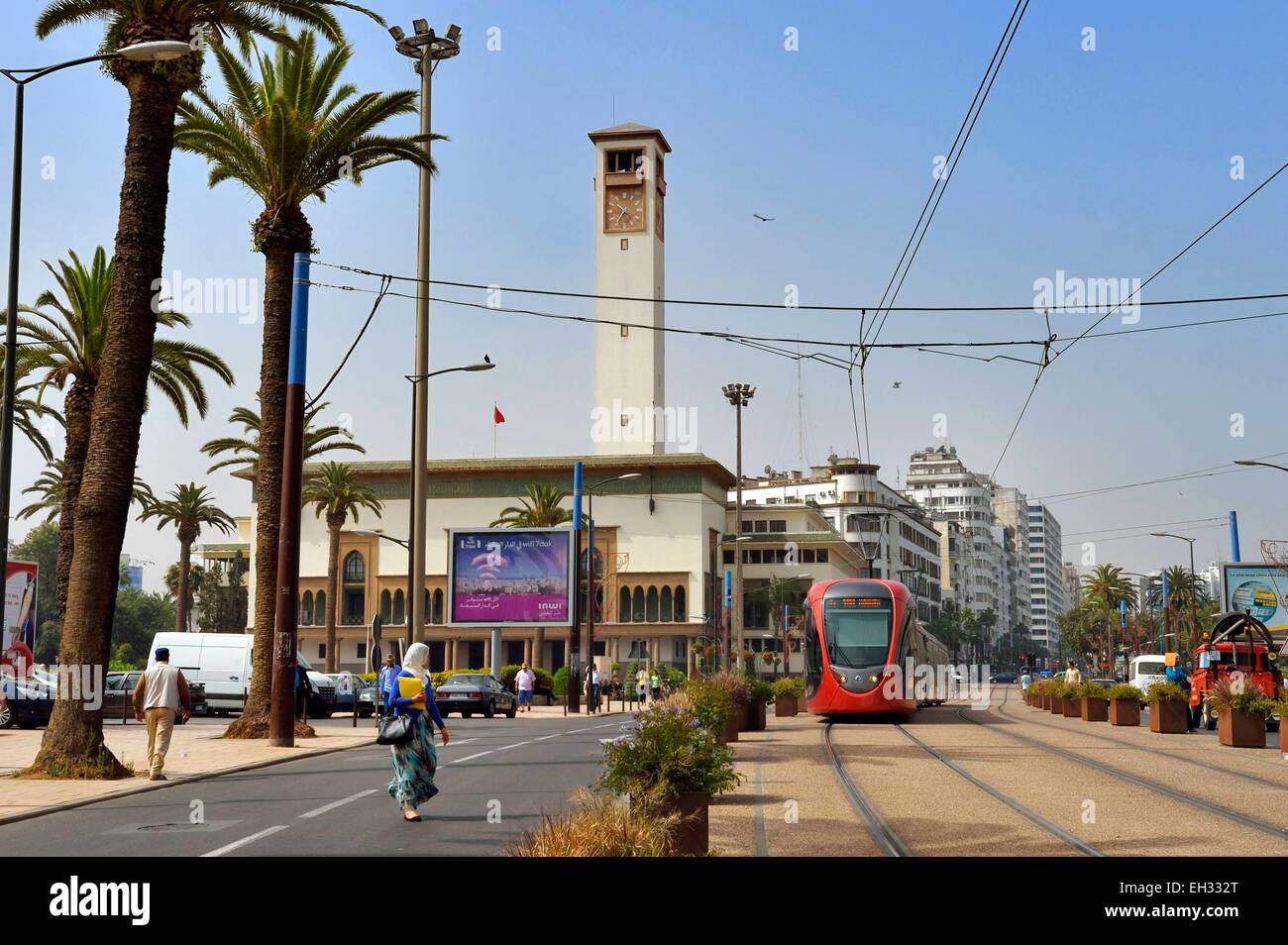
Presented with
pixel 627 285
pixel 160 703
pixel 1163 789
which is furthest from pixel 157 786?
pixel 627 285

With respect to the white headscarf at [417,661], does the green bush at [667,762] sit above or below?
below

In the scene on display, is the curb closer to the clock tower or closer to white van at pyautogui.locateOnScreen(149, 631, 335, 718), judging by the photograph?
white van at pyautogui.locateOnScreen(149, 631, 335, 718)

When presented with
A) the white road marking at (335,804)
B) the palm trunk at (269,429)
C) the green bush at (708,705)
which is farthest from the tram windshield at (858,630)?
the white road marking at (335,804)

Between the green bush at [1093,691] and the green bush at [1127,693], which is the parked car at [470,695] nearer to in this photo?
the green bush at [1093,691]

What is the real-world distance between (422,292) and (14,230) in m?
11.5

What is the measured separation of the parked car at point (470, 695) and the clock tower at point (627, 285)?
2234 inches

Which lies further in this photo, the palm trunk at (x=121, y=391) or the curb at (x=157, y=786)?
the palm trunk at (x=121, y=391)

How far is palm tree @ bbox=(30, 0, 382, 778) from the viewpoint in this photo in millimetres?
19156

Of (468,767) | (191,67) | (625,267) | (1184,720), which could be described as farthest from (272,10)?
(625,267)

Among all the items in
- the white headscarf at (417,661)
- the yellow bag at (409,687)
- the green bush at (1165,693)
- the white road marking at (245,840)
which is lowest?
the white road marking at (245,840)

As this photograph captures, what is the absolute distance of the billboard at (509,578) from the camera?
54781 millimetres

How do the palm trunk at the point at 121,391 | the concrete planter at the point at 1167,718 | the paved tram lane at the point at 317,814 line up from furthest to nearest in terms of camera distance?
the concrete planter at the point at 1167,718 → the palm trunk at the point at 121,391 → the paved tram lane at the point at 317,814

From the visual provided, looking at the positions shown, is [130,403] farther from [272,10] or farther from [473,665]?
[473,665]

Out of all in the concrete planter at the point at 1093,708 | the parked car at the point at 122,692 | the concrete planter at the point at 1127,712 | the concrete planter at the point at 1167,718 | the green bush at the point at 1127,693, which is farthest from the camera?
the parked car at the point at 122,692
